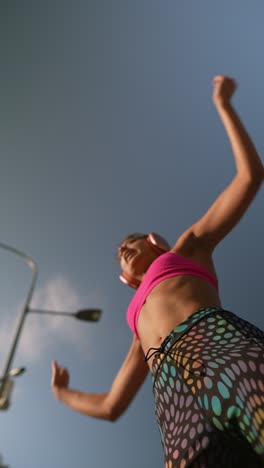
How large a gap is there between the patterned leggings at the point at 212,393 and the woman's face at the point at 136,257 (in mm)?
908

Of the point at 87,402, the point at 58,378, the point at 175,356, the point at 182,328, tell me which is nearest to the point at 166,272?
the point at 182,328

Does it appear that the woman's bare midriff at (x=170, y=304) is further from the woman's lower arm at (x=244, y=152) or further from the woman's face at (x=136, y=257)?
the woman's lower arm at (x=244, y=152)

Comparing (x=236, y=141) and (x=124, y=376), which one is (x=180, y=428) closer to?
(x=124, y=376)

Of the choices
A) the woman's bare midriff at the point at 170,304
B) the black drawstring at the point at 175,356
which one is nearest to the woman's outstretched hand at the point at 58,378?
the woman's bare midriff at the point at 170,304

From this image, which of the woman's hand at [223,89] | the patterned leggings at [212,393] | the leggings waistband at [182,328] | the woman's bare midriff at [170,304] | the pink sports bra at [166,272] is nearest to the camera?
the patterned leggings at [212,393]

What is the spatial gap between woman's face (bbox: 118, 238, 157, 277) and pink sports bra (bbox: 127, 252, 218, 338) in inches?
15.0

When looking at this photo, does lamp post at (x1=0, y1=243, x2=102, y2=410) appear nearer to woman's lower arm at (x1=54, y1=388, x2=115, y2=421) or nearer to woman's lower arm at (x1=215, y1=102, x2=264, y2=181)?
woman's lower arm at (x1=54, y1=388, x2=115, y2=421)

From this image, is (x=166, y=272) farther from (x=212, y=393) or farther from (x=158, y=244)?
(x=212, y=393)

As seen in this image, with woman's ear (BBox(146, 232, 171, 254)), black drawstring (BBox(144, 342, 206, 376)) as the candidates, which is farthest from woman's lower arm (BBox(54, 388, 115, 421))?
woman's ear (BBox(146, 232, 171, 254))

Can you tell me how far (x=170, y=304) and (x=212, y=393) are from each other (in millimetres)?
592

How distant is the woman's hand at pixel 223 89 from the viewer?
2.11 meters

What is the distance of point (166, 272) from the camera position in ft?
6.57

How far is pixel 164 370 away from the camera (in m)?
1.59

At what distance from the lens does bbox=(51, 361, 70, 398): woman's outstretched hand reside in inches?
102
